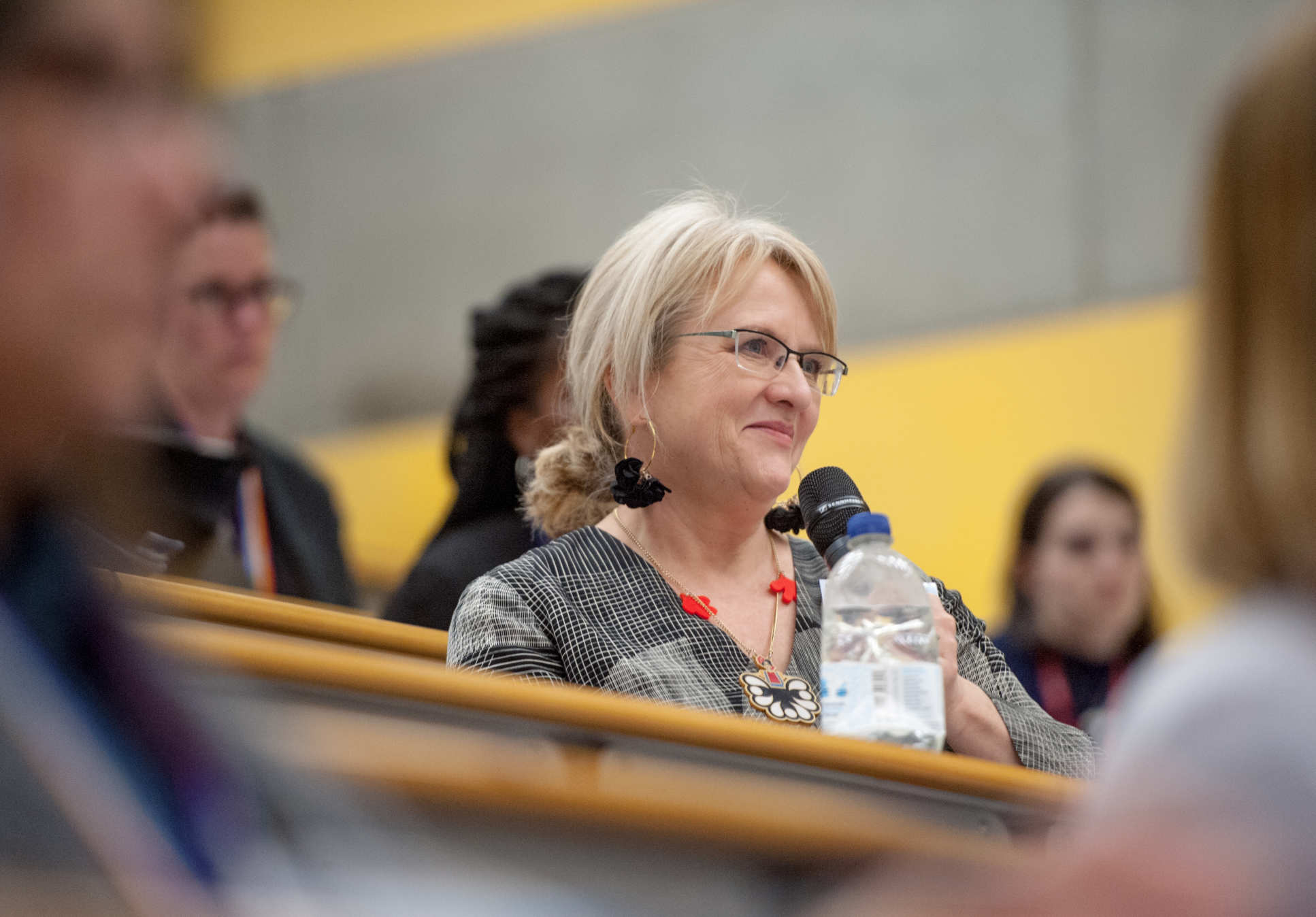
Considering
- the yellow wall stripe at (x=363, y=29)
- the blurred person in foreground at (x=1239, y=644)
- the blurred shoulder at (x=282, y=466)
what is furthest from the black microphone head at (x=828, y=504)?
the yellow wall stripe at (x=363, y=29)

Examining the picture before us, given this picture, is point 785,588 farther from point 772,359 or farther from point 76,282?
point 76,282

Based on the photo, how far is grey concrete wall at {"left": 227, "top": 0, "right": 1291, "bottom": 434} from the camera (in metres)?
4.37

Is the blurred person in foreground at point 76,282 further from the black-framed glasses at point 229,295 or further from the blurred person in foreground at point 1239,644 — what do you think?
the black-framed glasses at point 229,295

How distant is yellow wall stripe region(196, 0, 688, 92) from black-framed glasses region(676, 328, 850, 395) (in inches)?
139

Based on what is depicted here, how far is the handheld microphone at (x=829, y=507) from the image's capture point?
1.68 m

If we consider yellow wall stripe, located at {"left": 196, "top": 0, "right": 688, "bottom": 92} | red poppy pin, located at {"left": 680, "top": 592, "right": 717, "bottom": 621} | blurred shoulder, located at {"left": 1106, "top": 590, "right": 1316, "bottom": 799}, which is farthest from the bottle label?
yellow wall stripe, located at {"left": 196, "top": 0, "right": 688, "bottom": 92}

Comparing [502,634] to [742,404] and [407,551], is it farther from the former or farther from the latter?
[407,551]

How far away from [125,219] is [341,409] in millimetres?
4701

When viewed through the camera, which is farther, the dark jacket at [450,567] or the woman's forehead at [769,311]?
the dark jacket at [450,567]

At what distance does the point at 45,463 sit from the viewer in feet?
1.88

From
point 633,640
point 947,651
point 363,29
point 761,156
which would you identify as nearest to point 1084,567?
point 947,651

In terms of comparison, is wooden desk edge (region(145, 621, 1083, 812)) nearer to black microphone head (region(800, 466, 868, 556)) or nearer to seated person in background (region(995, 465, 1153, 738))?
black microphone head (region(800, 466, 868, 556))

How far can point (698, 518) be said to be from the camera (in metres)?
1.87

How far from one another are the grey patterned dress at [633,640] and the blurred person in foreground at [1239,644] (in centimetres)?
90
